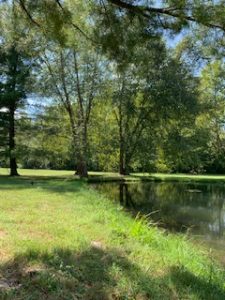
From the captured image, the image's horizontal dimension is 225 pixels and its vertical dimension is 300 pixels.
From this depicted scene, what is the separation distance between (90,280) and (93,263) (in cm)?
51

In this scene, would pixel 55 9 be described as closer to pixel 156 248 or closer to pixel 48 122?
pixel 156 248

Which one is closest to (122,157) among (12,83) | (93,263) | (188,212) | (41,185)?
(12,83)

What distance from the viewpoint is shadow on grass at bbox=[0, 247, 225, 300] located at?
3824 mm

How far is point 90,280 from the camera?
4.23 meters

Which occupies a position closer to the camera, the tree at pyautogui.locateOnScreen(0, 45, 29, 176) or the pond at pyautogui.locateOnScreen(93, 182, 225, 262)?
the pond at pyautogui.locateOnScreen(93, 182, 225, 262)

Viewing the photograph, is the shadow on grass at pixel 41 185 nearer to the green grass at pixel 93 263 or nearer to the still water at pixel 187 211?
the still water at pixel 187 211

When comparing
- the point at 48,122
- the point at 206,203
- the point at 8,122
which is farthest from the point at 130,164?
the point at 206,203

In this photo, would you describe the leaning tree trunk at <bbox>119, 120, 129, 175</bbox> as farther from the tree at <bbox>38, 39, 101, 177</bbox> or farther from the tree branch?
the tree branch

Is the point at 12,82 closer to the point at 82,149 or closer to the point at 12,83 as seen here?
the point at 12,83

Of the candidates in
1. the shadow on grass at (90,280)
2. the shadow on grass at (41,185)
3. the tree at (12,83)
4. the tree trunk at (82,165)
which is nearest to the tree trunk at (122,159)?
the tree trunk at (82,165)

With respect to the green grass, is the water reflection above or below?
below

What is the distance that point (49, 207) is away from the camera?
930cm

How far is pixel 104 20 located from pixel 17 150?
16.3m

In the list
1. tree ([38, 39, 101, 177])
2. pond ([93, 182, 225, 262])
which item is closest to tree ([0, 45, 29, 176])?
tree ([38, 39, 101, 177])
